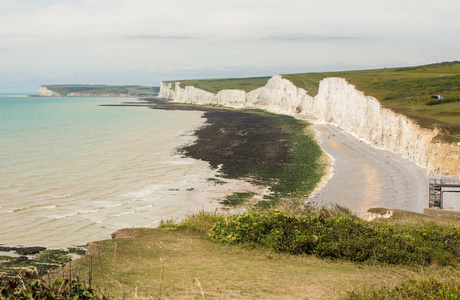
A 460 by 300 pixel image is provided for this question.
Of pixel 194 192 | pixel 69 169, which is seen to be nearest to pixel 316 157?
pixel 194 192

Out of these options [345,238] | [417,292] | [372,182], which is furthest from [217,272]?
[372,182]

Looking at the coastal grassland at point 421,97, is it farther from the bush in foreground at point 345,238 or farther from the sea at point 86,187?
the sea at point 86,187

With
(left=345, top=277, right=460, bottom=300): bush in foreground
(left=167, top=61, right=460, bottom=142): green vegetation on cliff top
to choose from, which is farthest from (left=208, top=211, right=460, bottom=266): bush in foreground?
(left=167, top=61, right=460, bottom=142): green vegetation on cliff top

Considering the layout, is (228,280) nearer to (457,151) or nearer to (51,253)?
(51,253)

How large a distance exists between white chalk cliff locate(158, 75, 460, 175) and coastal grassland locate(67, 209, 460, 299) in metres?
21.7

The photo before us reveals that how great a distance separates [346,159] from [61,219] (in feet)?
105

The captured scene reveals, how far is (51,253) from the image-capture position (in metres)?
17.2

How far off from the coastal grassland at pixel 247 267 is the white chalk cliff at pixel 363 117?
21.7 m

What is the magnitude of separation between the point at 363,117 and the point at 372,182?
102ft

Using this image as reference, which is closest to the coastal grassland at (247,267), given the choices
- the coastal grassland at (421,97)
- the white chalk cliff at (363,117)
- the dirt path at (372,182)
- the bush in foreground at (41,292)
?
the bush in foreground at (41,292)

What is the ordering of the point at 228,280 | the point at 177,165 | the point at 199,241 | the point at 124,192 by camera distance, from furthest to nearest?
the point at 177,165
the point at 124,192
the point at 199,241
the point at 228,280

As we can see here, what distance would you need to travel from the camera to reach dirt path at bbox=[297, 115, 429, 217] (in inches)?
1078

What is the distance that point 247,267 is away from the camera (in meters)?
11.6

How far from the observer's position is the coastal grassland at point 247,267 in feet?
28.7
